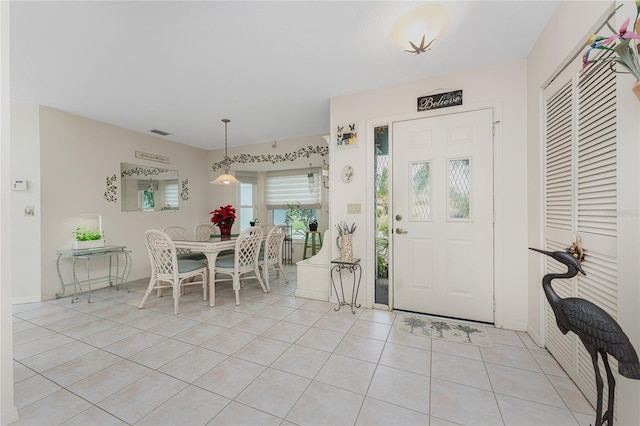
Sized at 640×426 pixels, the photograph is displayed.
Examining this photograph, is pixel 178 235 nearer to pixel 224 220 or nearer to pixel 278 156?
pixel 224 220

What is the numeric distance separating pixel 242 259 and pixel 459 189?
2.59 m

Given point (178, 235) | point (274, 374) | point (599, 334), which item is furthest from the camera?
point (178, 235)

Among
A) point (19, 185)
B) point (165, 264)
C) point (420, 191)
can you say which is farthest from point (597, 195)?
point (19, 185)

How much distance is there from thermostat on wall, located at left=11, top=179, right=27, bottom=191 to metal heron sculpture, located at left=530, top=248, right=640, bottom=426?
5.12 m

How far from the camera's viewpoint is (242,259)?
→ 327 centimetres

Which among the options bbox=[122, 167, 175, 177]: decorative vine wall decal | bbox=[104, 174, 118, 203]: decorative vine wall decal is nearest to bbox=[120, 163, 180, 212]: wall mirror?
bbox=[122, 167, 175, 177]: decorative vine wall decal

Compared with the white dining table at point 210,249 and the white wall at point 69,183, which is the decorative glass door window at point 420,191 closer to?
the white dining table at point 210,249

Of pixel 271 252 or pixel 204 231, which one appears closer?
pixel 271 252

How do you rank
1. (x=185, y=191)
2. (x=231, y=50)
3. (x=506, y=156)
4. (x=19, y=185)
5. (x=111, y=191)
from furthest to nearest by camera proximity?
(x=185, y=191), (x=111, y=191), (x=19, y=185), (x=506, y=156), (x=231, y=50)

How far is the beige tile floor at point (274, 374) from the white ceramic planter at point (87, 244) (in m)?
1.03


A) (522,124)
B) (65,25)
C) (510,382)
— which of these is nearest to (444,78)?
(522,124)

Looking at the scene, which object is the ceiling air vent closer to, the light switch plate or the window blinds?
the window blinds

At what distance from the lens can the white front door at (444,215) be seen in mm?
2451

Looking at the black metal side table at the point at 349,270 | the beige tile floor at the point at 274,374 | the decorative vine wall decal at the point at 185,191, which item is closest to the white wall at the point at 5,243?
the beige tile floor at the point at 274,374
